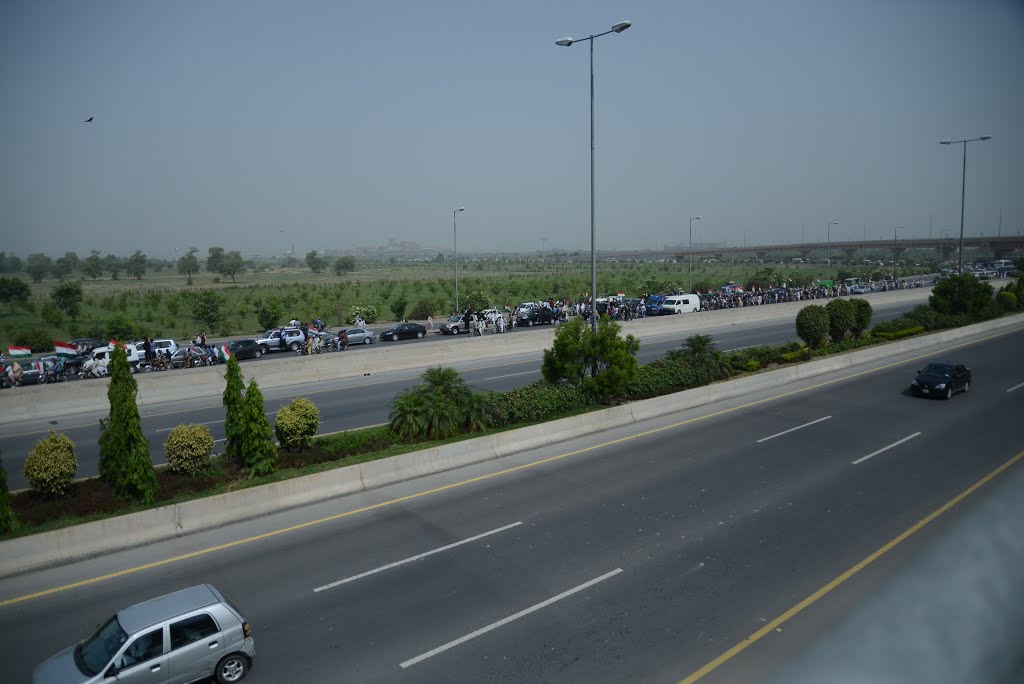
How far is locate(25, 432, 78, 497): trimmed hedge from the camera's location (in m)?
14.2

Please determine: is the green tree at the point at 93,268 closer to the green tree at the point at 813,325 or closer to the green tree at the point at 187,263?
the green tree at the point at 187,263

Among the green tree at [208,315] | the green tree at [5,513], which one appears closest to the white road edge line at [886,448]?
the green tree at [5,513]

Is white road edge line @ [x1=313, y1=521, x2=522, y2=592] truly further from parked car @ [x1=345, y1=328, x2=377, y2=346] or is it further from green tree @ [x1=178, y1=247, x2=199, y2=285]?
green tree @ [x1=178, y1=247, x2=199, y2=285]

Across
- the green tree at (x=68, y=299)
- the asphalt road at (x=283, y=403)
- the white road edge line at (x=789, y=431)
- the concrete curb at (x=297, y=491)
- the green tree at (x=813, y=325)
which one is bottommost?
the white road edge line at (x=789, y=431)

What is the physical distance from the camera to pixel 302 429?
17688 mm

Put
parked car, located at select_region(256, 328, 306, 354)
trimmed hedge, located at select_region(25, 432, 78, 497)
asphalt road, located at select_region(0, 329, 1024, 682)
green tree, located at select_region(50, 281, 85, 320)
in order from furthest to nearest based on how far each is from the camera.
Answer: green tree, located at select_region(50, 281, 85, 320), parked car, located at select_region(256, 328, 306, 354), trimmed hedge, located at select_region(25, 432, 78, 497), asphalt road, located at select_region(0, 329, 1024, 682)

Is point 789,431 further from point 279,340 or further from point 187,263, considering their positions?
point 187,263

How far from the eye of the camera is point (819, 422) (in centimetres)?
2184

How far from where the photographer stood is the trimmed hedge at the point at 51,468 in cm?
1420

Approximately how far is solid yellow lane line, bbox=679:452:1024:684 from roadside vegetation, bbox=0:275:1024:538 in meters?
10.1

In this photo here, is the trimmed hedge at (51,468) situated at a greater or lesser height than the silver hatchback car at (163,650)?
greater

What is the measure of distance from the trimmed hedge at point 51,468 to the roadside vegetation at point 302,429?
0.02m

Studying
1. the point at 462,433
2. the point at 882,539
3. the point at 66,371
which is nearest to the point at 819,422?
the point at 882,539

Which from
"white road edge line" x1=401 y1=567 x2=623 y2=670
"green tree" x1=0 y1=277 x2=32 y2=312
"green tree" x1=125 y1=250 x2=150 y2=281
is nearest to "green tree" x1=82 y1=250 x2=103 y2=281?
"green tree" x1=125 y1=250 x2=150 y2=281
